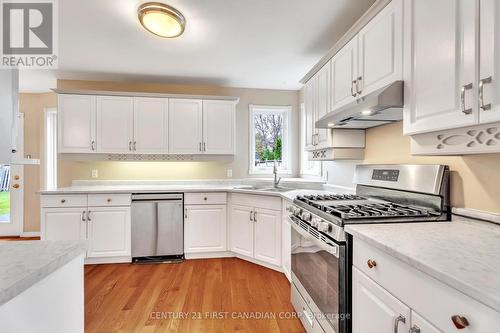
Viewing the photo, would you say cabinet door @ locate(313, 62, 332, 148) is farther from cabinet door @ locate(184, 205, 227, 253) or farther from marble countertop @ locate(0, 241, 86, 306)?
marble countertop @ locate(0, 241, 86, 306)

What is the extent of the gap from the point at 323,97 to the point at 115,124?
2.72 meters

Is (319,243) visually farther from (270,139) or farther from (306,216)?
(270,139)

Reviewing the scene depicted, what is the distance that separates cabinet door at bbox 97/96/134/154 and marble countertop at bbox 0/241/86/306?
103 inches

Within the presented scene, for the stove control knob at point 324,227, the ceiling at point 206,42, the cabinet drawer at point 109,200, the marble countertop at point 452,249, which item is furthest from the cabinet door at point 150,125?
the marble countertop at point 452,249

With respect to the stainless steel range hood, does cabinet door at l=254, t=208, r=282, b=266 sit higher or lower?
lower

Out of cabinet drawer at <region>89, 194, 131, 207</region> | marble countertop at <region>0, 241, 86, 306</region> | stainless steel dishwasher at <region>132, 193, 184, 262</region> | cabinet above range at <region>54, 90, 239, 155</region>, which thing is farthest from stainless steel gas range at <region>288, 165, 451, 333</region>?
cabinet drawer at <region>89, 194, 131, 207</region>

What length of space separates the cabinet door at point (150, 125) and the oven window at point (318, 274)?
90.3 inches

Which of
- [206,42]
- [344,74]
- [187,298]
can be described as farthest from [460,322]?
[206,42]

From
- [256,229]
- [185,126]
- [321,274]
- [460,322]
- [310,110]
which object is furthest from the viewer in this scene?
[185,126]

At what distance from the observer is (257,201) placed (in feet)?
9.53

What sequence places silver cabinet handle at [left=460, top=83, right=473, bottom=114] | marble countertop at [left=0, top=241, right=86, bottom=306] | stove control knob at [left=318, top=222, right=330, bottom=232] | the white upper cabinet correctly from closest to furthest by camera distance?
marble countertop at [left=0, top=241, right=86, bottom=306], silver cabinet handle at [left=460, top=83, right=473, bottom=114], stove control knob at [left=318, top=222, right=330, bottom=232], the white upper cabinet

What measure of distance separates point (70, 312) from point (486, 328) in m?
1.28

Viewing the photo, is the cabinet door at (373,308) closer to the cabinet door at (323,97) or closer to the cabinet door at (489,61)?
the cabinet door at (489,61)

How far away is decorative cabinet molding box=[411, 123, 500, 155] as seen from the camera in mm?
983
